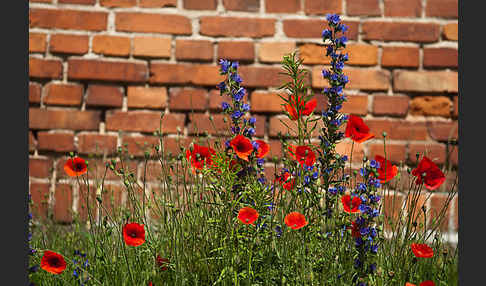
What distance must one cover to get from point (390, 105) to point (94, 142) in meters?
1.31

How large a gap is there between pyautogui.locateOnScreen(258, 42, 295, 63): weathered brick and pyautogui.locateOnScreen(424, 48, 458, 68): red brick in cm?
61

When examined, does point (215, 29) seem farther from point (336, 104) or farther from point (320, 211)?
point (320, 211)

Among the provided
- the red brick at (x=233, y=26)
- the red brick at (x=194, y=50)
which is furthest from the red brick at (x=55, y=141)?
the red brick at (x=233, y=26)

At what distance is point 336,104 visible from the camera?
1.26 metres

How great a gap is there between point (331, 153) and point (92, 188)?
4.02ft

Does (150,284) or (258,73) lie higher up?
(258,73)

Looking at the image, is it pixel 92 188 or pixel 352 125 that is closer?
pixel 352 125

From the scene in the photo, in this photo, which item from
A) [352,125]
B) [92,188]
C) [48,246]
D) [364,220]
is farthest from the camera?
[92,188]

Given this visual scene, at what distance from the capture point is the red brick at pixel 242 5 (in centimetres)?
228

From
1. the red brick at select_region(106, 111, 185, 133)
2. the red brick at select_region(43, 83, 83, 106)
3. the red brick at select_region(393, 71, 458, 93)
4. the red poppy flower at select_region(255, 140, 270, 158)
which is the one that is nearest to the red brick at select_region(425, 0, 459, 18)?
the red brick at select_region(393, 71, 458, 93)

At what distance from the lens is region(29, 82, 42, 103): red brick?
228 centimetres

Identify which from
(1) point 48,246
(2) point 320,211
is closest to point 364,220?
(2) point 320,211

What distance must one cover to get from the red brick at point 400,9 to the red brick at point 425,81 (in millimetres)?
260

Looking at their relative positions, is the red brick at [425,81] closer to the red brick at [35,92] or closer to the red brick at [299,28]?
the red brick at [299,28]
